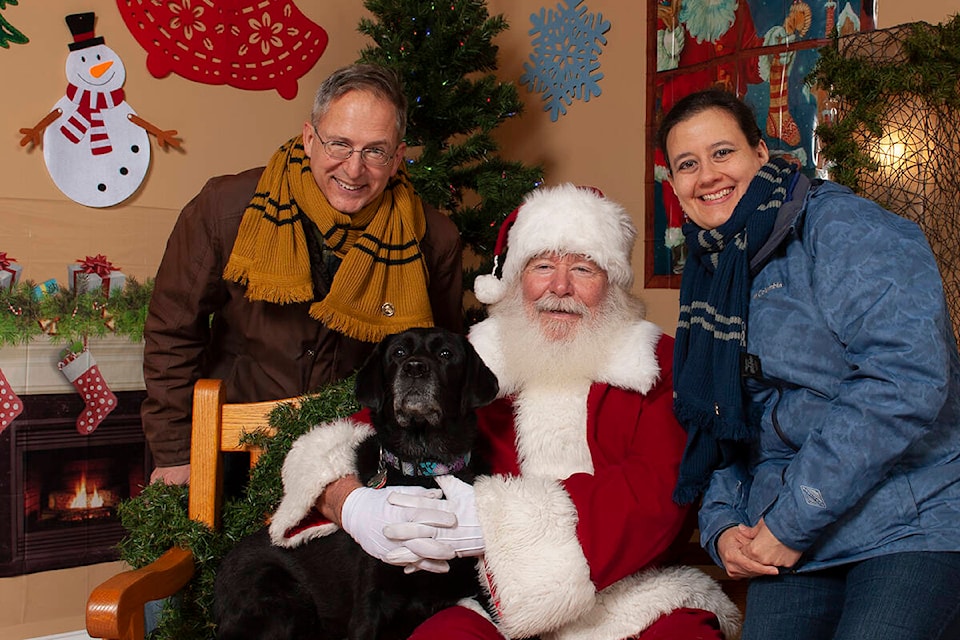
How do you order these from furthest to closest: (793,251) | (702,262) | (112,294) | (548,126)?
(548,126) < (112,294) < (702,262) < (793,251)

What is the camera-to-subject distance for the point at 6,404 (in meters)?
3.21

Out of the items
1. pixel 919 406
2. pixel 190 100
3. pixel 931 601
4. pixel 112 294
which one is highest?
pixel 190 100

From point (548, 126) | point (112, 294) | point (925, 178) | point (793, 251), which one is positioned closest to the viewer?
point (793, 251)

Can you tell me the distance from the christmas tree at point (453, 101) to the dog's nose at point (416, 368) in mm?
1615

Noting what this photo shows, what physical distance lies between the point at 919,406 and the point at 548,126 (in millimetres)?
3605

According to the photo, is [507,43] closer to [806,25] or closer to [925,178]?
[806,25]

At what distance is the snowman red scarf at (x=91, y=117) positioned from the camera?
3301 mm

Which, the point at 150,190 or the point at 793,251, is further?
the point at 150,190

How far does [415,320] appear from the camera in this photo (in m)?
2.34

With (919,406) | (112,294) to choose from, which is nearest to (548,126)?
(112,294)

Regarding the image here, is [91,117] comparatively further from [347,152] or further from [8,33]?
[347,152]

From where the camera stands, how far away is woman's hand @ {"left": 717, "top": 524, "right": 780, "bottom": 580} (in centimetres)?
152

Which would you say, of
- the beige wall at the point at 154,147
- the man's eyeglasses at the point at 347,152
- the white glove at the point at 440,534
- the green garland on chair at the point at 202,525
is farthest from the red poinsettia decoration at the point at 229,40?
the white glove at the point at 440,534

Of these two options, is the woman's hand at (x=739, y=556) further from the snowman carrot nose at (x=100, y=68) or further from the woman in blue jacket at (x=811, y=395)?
the snowman carrot nose at (x=100, y=68)
